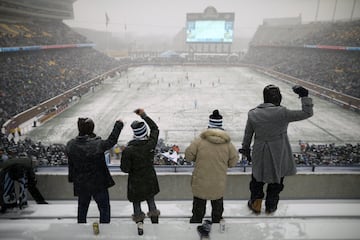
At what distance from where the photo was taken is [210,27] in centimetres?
7506

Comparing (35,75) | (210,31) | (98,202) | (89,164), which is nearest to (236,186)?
(98,202)

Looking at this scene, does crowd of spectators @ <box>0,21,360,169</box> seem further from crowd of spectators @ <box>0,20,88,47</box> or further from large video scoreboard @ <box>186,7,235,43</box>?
large video scoreboard @ <box>186,7,235,43</box>

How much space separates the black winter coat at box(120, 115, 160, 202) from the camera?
10.3 ft

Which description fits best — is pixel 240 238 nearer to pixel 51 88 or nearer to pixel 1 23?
pixel 51 88

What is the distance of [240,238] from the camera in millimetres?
2646

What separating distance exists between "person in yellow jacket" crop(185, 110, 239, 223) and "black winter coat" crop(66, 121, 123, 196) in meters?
1.04

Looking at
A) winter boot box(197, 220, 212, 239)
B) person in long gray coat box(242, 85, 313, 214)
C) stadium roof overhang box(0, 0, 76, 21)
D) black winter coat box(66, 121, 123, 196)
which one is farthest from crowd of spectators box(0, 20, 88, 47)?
winter boot box(197, 220, 212, 239)

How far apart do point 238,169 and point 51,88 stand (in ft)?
100.0

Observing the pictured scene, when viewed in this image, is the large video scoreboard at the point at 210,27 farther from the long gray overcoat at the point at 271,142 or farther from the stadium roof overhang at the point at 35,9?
the long gray overcoat at the point at 271,142

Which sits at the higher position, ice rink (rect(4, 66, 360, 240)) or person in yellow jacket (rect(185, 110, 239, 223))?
person in yellow jacket (rect(185, 110, 239, 223))

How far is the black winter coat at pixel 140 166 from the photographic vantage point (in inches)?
124

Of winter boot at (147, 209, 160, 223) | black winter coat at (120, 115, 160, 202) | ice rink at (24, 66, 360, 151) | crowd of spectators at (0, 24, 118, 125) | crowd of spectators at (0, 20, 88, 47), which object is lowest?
ice rink at (24, 66, 360, 151)

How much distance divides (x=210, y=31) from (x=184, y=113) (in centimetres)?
5690

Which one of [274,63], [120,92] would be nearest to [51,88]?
[120,92]
